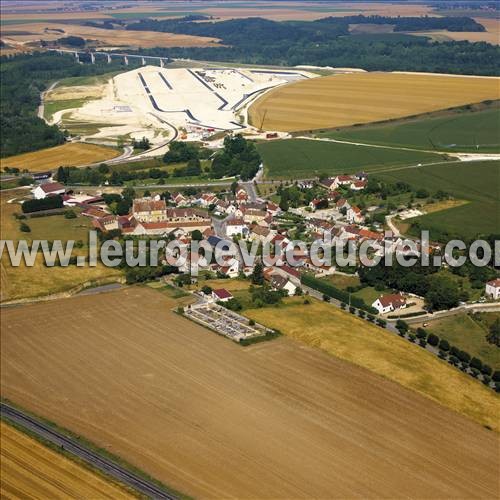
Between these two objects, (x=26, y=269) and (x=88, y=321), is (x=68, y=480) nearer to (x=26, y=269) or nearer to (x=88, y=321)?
(x=88, y=321)

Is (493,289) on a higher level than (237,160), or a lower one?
lower

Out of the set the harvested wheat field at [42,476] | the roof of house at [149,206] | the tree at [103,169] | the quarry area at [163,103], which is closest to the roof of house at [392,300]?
the harvested wheat field at [42,476]

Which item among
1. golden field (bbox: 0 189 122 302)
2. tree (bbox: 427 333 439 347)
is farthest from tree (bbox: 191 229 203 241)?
tree (bbox: 427 333 439 347)

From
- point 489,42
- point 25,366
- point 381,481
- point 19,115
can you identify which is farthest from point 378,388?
point 489,42

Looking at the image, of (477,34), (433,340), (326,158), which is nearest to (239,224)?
(433,340)

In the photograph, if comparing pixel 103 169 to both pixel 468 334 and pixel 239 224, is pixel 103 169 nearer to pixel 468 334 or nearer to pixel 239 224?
pixel 239 224

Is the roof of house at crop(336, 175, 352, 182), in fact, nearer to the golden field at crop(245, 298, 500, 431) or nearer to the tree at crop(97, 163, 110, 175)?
the tree at crop(97, 163, 110, 175)
